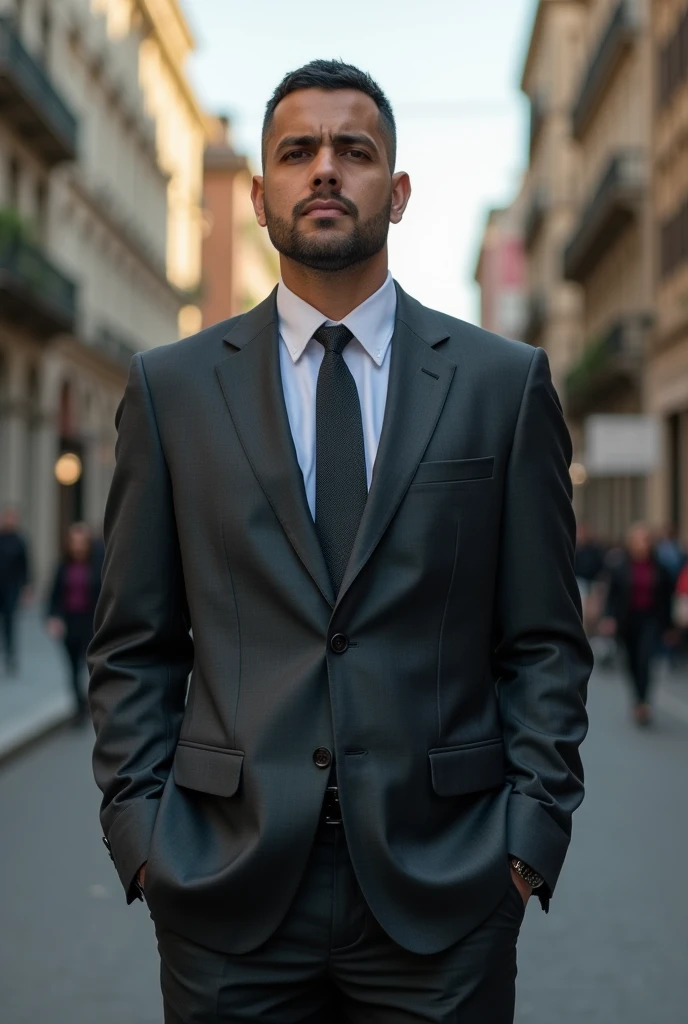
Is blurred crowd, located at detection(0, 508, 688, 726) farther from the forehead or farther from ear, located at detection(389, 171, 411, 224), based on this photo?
the forehead

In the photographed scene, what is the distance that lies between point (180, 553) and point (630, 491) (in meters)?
37.3

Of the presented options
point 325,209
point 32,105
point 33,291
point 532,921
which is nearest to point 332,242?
point 325,209

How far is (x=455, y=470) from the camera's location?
2.70 meters

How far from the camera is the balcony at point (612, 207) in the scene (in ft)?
123

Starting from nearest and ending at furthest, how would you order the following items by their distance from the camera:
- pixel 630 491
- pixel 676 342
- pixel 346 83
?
1. pixel 346 83
2. pixel 676 342
3. pixel 630 491

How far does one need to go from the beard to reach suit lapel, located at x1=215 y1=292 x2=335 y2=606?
0.57ft

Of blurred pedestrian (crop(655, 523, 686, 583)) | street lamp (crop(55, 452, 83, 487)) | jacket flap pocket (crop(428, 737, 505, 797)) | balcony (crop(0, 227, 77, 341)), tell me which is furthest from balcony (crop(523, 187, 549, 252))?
jacket flap pocket (crop(428, 737, 505, 797))

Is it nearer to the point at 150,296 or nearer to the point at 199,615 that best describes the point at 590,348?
the point at 150,296

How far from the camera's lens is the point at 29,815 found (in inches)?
378

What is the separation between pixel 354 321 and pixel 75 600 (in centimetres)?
1187

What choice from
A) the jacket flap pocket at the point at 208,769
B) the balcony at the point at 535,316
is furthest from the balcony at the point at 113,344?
the jacket flap pocket at the point at 208,769

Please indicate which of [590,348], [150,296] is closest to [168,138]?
[150,296]

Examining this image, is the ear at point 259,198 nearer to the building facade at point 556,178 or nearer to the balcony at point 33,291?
the balcony at point 33,291

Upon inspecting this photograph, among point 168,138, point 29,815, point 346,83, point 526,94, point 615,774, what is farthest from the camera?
point 526,94
